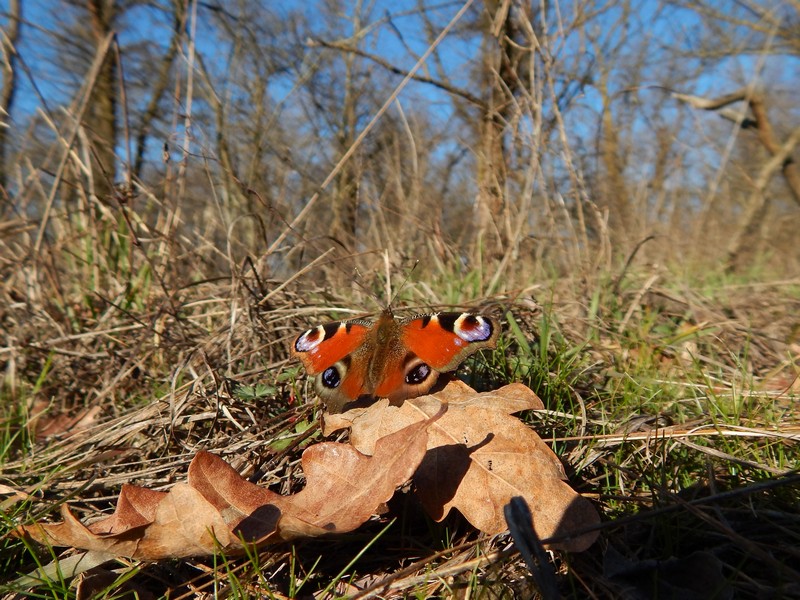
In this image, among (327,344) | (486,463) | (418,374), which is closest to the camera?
(486,463)

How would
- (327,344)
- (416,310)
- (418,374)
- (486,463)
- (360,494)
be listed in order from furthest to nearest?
(416,310) < (327,344) < (418,374) < (486,463) < (360,494)

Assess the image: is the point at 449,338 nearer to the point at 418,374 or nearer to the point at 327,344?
the point at 418,374

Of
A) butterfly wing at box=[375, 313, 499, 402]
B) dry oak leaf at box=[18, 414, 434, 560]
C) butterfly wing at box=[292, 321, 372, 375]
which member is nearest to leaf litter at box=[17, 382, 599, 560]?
dry oak leaf at box=[18, 414, 434, 560]

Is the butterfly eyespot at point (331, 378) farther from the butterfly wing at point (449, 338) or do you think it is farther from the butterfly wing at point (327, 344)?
the butterfly wing at point (449, 338)

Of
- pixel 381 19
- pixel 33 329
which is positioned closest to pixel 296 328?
pixel 33 329

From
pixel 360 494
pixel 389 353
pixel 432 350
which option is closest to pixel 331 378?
pixel 389 353

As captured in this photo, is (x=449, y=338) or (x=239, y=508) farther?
(x=449, y=338)

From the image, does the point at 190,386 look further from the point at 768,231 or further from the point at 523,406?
the point at 768,231
